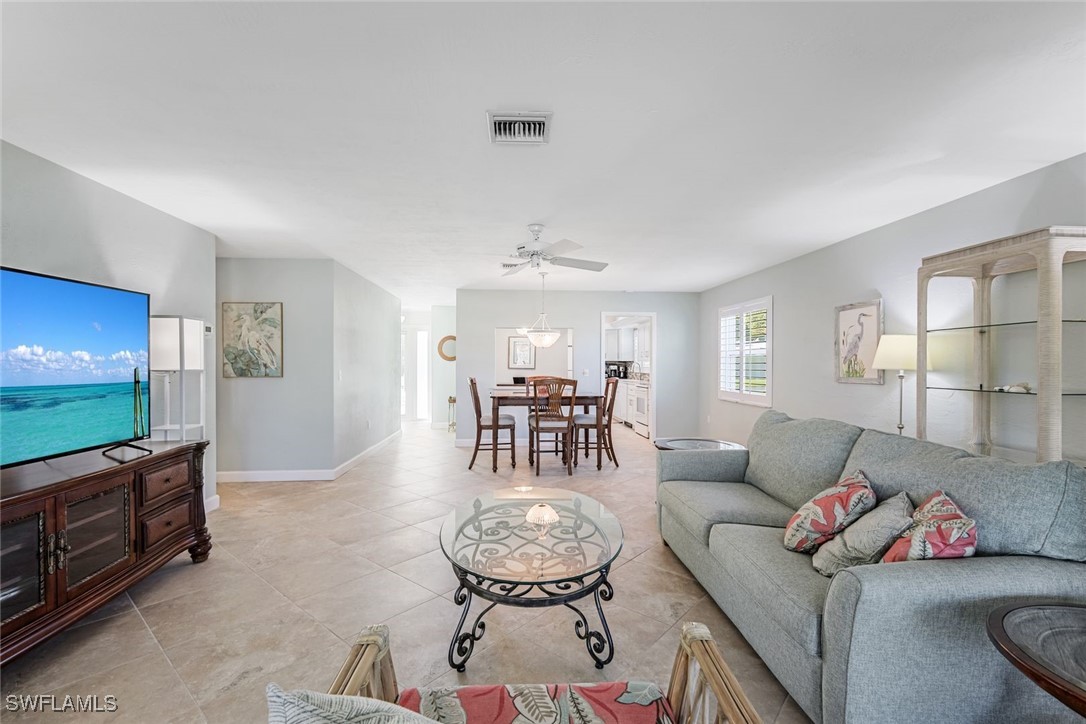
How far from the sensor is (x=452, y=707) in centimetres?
107

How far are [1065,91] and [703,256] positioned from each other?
2.87 m

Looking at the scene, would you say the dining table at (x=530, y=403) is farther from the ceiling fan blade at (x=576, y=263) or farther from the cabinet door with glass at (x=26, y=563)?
the cabinet door with glass at (x=26, y=563)

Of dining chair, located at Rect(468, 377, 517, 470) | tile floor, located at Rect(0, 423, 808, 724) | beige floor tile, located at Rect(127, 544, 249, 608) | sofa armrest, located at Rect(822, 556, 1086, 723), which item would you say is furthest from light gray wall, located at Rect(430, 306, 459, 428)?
sofa armrest, located at Rect(822, 556, 1086, 723)

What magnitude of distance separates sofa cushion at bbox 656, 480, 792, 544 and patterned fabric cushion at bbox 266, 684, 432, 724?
200 centimetres

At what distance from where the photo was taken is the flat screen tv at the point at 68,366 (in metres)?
1.91

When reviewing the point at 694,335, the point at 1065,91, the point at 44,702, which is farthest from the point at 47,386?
the point at 694,335

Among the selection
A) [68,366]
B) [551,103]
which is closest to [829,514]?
[551,103]

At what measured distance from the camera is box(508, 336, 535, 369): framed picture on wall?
6938 mm

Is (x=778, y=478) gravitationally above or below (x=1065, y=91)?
below

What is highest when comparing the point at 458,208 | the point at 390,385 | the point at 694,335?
the point at 458,208

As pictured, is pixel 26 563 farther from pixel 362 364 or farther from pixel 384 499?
pixel 362 364

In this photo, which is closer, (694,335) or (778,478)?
(778,478)

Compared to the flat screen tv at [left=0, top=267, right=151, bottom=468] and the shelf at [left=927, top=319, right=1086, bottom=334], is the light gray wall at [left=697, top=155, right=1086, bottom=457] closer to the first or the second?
the shelf at [left=927, top=319, right=1086, bottom=334]

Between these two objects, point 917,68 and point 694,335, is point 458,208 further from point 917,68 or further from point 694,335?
point 694,335
